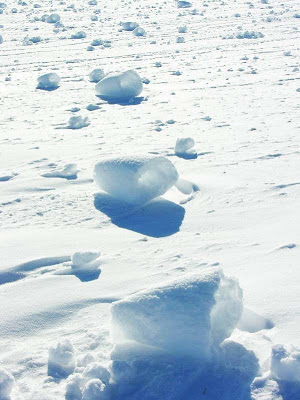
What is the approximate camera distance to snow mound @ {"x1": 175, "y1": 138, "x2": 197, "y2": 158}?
4.71 metres

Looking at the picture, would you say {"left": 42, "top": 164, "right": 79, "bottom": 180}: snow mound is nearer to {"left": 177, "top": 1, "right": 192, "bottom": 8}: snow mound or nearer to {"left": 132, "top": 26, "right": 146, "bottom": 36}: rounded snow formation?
{"left": 132, "top": 26, "right": 146, "bottom": 36}: rounded snow formation

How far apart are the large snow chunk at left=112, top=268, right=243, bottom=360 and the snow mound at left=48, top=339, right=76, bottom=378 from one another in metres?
0.20

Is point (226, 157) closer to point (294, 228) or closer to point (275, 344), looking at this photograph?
point (294, 228)

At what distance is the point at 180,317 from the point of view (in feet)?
7.41

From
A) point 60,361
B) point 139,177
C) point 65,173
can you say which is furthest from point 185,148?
point 60,361

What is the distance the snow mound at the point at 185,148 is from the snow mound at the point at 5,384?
291cm

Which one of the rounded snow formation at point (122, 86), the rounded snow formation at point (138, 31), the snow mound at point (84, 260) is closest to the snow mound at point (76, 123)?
the rounded snow formation at point (122, 86)

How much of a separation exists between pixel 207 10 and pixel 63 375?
12.5m

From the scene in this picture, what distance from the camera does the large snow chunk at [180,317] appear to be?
2.24 metres

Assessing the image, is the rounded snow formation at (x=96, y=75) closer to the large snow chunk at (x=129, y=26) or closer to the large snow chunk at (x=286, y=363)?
the large snow chunk at (x=129, y=26)

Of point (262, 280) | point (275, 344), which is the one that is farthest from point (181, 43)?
point (275, 344)

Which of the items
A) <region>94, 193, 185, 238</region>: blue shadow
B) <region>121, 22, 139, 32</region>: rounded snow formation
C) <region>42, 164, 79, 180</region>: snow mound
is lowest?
<region>121, 22, 139, 32</region>: rounded snow formation

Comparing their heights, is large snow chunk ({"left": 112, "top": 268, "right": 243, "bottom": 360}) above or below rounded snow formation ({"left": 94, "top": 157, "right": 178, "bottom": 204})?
above

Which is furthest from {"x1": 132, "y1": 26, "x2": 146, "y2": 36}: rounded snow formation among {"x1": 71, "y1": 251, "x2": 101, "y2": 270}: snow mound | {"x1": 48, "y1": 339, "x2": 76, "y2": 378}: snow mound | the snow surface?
{"x1": 48, "y1": 339, "x2": 76, "y2": 378}: snow mound
